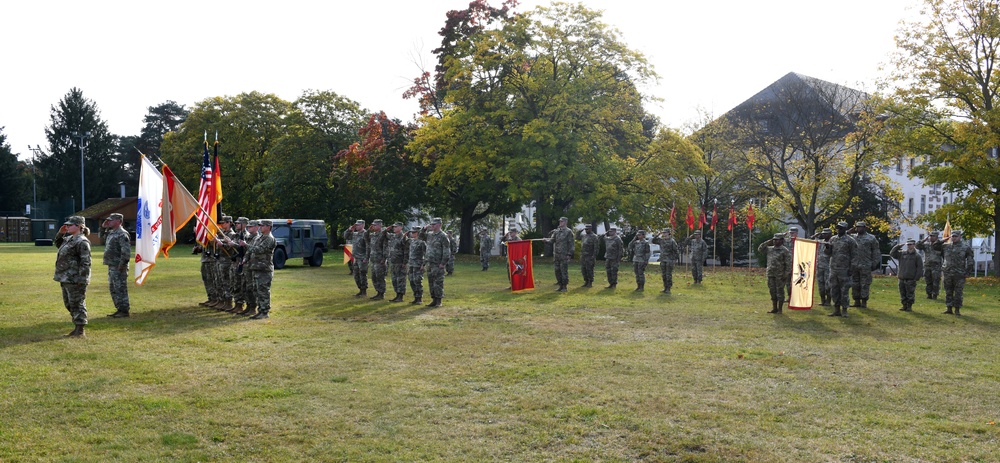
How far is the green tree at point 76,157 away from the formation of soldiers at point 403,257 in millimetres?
75751

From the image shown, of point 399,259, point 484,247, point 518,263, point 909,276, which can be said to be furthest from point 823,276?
point 484,247

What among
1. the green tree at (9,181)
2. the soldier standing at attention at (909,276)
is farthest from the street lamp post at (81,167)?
the soldier standing at attention at (909,276)

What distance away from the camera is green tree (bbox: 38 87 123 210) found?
279 ft

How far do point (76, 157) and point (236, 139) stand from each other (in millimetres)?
36320

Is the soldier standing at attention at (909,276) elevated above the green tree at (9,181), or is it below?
below

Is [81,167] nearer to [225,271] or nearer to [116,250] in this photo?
[225,271]

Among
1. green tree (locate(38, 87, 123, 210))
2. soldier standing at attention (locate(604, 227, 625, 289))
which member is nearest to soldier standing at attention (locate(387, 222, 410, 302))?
soldier standing at attention (locate(604, 227, 625, 289))

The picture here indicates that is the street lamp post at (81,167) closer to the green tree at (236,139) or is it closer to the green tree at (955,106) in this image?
the green tree at (236,139)

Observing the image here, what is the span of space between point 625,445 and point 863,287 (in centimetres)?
1428

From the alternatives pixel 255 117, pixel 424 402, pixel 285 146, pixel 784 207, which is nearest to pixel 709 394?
pixel 424 402

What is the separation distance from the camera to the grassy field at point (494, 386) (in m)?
6.80

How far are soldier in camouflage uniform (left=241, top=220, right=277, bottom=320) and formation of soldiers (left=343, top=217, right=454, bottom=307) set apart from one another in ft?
12.1

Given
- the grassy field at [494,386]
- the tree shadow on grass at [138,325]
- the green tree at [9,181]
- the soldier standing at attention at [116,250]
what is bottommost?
the grassy field at [494,386]

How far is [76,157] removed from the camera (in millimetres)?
85938
